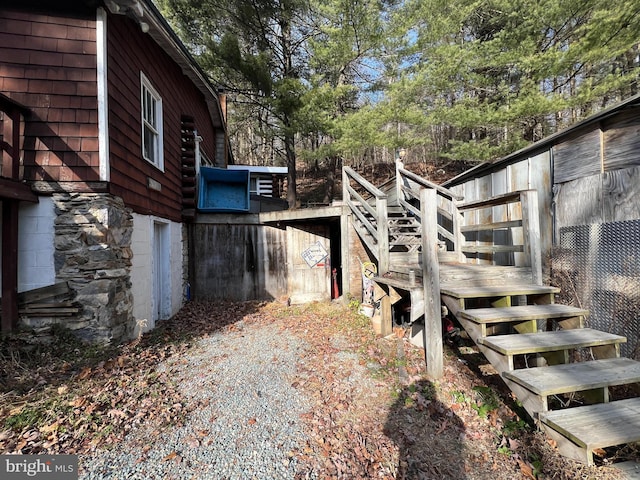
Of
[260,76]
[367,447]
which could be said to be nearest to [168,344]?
[367,447]

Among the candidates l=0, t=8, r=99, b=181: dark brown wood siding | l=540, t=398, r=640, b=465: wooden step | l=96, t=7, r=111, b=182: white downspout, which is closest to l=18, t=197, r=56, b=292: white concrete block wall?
l=0, t=8, r=99, b=181: dark brown wood siding

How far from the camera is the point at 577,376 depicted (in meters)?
2.30

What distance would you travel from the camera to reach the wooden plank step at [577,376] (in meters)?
2.17

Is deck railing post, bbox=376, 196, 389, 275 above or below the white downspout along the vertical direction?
below

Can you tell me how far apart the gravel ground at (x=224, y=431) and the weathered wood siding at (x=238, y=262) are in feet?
10.1

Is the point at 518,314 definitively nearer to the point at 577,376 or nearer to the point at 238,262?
the point at 577,376

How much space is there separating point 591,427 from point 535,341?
2.55 feet

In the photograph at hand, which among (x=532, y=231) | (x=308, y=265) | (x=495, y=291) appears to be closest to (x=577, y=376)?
(x=495, y=291)

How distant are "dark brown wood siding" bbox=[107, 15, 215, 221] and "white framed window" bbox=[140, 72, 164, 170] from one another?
0.15 m

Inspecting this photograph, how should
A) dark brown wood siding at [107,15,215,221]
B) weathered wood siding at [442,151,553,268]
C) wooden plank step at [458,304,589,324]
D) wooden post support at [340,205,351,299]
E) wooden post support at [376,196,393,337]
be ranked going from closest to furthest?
wooden plank step at [458,304,589,324], weathered wood siding at [442,151,553,268], dark brown wood siding at [107,15,215,221], wooden post support at [376,196,393,337], wooden post support at [340,205,351,299]

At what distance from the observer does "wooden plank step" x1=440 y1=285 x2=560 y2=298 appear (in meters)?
3.13

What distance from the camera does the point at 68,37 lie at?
12.5 feet

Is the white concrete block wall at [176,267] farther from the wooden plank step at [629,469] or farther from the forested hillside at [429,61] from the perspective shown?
the wooden plank step at [629,469]

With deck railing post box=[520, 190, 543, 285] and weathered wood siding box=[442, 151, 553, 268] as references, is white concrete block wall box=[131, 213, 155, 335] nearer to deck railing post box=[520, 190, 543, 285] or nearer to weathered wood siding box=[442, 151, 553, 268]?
deck railing post box=[520, 190, 543, 285]
